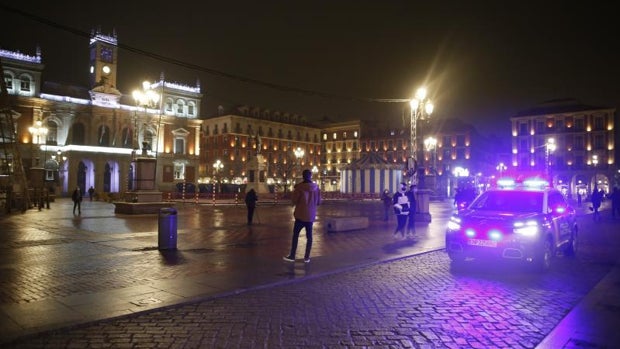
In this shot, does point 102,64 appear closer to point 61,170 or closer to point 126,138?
point 126,138

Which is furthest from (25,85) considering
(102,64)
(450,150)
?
(450,150)

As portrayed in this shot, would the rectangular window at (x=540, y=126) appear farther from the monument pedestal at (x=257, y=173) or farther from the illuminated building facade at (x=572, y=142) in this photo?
the monument pedestal at (x=257, y=173)

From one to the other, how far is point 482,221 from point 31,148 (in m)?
58.3

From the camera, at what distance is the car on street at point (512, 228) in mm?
8547

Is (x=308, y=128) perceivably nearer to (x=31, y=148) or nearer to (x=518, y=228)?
(x=31, y=148)

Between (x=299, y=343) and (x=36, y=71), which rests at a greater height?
(x=36, y=71)

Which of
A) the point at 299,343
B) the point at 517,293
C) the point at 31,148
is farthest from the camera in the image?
the point at 31,148

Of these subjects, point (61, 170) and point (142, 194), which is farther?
point (61, 170)

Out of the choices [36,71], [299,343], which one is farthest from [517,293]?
[36,71]

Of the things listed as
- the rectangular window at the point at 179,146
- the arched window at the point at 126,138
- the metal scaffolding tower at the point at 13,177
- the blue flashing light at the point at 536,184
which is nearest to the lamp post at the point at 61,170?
the arched window at the point at 126,138

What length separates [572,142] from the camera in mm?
81750

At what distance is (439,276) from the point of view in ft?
27.9

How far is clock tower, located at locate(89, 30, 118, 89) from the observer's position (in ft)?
210

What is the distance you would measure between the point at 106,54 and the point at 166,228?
63429 millimetres
